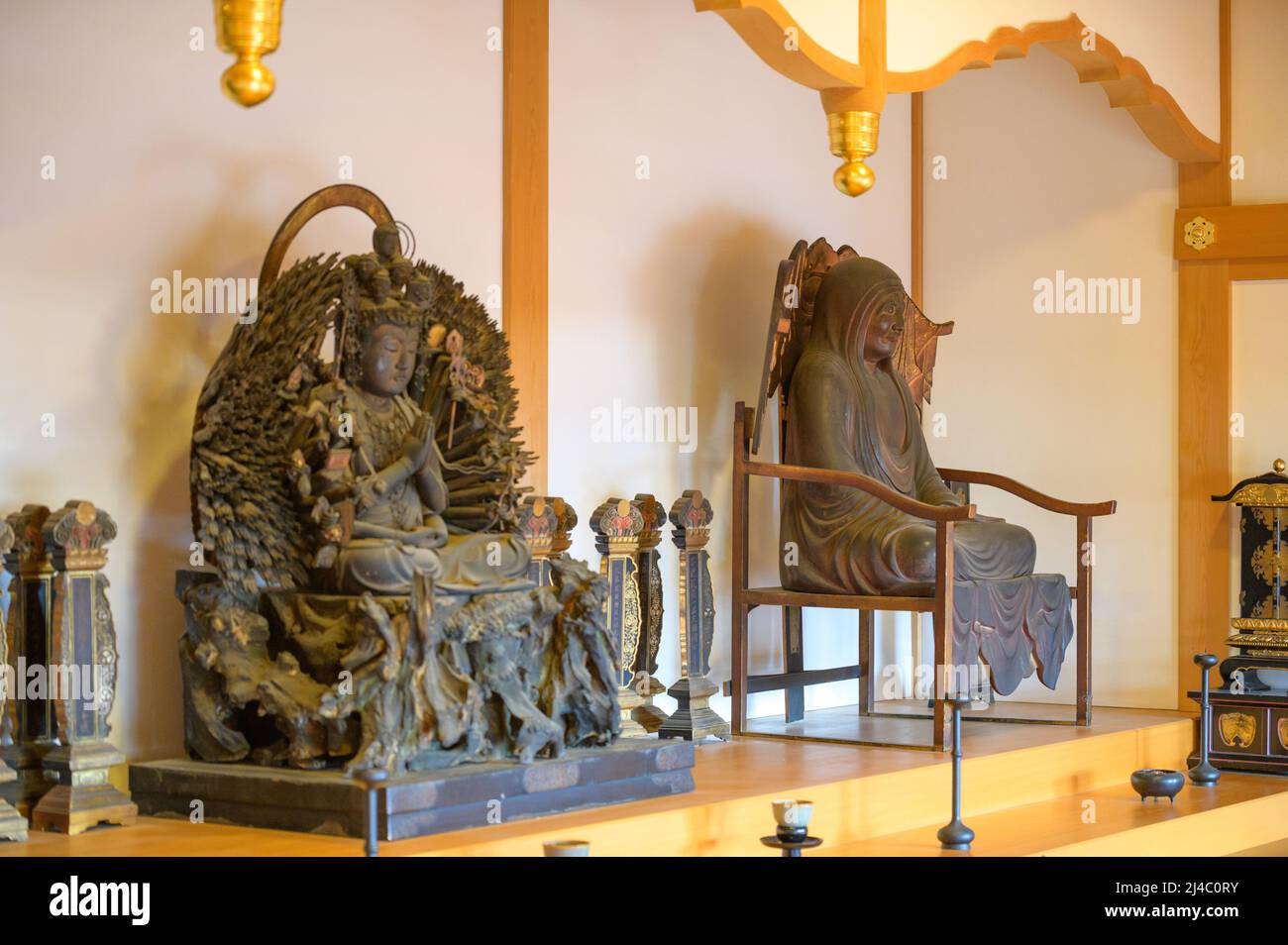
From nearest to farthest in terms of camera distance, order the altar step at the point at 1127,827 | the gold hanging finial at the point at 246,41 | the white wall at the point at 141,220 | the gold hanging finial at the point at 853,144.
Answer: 1. the gold hanging finial at the point at 246,41
2. the white wall at the point at 141,220
3. the altar step at the point at 1127,827
4. the gold hanging finial at the point at 853,144

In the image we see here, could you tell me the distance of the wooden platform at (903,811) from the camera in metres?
4.36

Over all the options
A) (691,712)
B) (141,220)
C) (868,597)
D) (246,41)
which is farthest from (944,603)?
(246,41)

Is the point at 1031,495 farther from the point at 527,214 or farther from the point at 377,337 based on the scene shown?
the point at 377,337

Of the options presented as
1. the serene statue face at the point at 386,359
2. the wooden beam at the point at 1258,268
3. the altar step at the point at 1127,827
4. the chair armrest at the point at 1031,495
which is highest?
the wooden beam at the point at 1258,268

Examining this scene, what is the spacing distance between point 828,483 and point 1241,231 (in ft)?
7.12

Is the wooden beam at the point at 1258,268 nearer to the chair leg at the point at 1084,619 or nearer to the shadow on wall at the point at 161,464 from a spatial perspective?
the chair leg at the point at 1084,619

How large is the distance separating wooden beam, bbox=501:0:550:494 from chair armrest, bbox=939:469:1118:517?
183cm

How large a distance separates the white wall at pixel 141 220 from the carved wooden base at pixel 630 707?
135 cm

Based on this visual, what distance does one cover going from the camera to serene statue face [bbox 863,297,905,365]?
21.2 ft

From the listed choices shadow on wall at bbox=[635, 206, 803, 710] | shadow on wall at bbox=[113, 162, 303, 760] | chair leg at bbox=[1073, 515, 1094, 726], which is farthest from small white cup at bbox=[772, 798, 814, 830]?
chair leg at bbox=[1073, 515, 1094, 726]

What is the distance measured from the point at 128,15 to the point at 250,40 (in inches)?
67.0

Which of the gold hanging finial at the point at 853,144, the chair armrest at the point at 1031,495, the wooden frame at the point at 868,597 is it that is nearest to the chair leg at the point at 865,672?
the wooden frame at the point at 868,597

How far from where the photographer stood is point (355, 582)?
462cm
